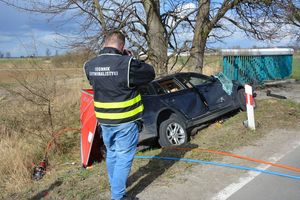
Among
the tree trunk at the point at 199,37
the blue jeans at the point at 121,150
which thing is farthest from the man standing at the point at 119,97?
the tree trunk at the point at 199,37

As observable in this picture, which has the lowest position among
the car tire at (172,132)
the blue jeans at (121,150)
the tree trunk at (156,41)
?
the car tire at (172,132)

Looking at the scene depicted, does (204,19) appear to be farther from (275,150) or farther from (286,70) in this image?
(286,70)

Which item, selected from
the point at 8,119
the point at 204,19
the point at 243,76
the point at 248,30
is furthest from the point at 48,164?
the point at 243,76

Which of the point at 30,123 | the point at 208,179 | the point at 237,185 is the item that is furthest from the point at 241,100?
the point at 30,123

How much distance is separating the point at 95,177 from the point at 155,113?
2160 mm

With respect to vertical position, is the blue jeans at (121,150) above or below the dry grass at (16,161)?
above

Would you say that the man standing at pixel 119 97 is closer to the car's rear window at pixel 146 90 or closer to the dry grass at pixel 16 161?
the dry grass at pixel 16 161

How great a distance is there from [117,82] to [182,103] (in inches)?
164

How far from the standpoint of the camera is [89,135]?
6.57 meters

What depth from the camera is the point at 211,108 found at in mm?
8930

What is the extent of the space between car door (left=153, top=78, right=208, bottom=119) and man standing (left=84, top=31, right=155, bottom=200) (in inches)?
136

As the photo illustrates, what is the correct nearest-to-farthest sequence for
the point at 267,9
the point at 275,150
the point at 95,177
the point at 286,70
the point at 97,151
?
the point at 95,177, the point at 275,150, the point at 97,151, the point at 267,9, the point at 286,70

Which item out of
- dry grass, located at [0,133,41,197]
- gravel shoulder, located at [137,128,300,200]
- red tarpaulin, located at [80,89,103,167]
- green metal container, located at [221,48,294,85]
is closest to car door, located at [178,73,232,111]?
gravel shoulder, located at [137,128,300,200]

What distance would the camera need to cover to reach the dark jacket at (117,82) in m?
4.11
